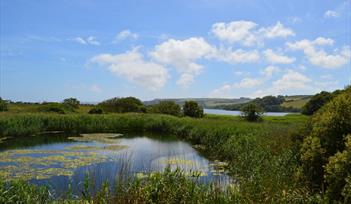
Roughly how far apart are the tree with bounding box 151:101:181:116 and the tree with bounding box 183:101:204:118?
3.79 feet

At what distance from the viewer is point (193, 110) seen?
36562mm

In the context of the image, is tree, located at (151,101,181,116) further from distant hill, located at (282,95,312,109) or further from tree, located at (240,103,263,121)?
distant hill, located at (282,95,312,109)

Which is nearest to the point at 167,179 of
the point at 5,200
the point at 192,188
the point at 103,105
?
the point at 192,188

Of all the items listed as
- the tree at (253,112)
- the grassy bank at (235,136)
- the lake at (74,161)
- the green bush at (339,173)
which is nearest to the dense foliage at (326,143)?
the grassy bank at (235,136)

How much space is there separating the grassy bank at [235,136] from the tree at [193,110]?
790cm

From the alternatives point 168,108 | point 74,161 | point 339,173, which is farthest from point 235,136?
point 168,108

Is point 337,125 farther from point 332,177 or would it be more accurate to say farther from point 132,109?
point 132,109

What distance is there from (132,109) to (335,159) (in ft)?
130

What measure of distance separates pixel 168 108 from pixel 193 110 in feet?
11.8

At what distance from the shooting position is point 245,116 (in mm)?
29438

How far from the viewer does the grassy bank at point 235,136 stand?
18.4 feet

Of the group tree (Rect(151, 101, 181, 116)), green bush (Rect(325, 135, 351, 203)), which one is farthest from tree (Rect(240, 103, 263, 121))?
green bush (Rect(325, 135, 351, 203))

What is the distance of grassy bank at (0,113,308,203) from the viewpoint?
5.62 m

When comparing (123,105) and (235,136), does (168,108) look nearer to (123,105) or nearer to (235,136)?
(123,105)
